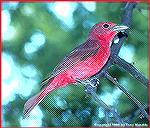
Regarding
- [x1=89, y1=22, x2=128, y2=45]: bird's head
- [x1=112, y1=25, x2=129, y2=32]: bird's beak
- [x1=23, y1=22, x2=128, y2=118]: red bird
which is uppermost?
[x1=112, y1=25, x2=129, y2=32]: bird's beak

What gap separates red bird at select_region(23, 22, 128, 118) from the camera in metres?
1.61

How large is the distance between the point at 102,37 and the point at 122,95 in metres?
0.25

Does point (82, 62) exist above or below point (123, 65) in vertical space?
below

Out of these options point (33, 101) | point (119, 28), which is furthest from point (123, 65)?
point (33, 101)

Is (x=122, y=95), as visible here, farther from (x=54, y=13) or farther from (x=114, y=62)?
(x=54, y=13)

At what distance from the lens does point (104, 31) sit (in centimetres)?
168

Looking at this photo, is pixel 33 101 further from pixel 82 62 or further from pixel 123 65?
pixel 123 65

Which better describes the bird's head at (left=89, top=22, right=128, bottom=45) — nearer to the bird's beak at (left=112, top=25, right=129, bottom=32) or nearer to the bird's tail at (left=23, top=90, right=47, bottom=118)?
the bird's beak at (left=112, top=25, right=129, bottom=32)

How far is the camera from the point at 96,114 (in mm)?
1624

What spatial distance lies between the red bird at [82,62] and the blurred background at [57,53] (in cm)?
4

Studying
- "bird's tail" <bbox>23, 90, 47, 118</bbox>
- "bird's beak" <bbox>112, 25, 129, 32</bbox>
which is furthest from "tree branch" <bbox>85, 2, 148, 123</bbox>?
"bird's tail" <bbox>23, 90, 47, 118</bbox>

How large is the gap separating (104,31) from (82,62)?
157mm

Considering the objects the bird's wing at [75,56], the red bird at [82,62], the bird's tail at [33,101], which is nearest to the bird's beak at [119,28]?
the red bird at [82,62]

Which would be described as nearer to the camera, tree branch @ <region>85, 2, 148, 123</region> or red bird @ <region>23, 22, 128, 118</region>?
tree branch @ <region>85, 2, 148, 123</region>
